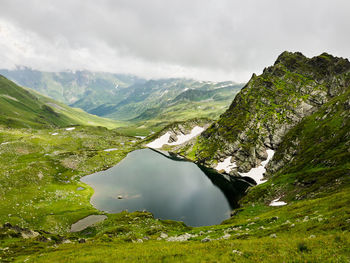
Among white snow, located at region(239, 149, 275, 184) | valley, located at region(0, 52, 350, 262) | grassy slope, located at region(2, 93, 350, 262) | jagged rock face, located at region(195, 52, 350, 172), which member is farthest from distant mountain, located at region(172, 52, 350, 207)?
white snow, located at region(239, 149, 275, 184)

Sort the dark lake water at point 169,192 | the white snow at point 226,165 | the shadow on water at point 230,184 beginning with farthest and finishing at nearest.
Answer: the white snow at point 226,165, the shadow on water at point 230,184, the dark lake water at point 169,192

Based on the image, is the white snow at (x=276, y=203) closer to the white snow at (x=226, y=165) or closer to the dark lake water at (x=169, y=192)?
the dark lake water at (x=169, y=192)

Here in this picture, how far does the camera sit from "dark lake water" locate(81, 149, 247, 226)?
74062mm

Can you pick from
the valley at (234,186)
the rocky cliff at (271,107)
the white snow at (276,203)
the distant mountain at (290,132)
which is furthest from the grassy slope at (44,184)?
the rocky cliff at (271,107)

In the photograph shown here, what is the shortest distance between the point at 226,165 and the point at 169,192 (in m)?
60.3

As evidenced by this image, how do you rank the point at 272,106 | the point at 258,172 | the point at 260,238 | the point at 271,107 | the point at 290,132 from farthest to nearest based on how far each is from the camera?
the point at 272,106 < the point at 271,107 < the point at 258,172 < the point at 290,132 < the point at 260,238

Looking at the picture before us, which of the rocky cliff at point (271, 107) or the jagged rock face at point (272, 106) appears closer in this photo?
the rocky cliff at point (271, 107)

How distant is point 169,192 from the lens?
94062 mm

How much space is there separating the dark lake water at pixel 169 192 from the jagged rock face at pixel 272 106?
88.0 ft

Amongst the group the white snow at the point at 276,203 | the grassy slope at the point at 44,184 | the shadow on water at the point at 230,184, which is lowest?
the shadow on water at the point at 230,184

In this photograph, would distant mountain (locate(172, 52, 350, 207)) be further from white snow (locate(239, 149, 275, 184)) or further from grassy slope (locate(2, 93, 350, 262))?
white snow (locate(239, 149, 275, 184))

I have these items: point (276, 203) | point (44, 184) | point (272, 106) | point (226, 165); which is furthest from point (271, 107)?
point (44, 184)

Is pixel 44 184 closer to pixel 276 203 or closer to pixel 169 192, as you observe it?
pixel 169 192

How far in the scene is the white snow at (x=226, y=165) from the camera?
133 m
